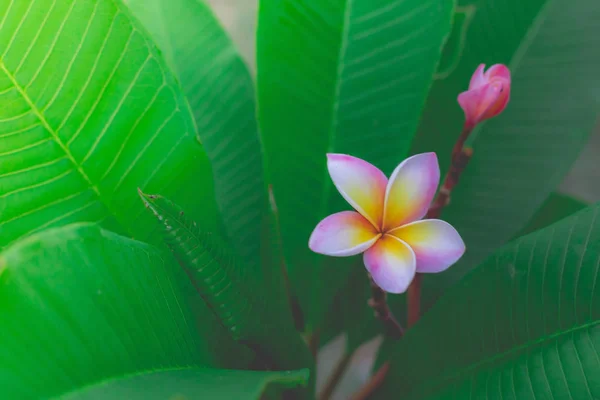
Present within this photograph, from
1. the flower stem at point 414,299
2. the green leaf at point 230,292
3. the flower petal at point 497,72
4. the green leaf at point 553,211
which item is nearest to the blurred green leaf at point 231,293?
the green leaf at point 230,292

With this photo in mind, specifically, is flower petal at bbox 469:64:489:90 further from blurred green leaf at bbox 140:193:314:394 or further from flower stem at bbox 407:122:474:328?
blurred green leaf at bbox 140:193:314:394

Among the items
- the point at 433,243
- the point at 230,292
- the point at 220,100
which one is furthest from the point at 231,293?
the point at 220,100

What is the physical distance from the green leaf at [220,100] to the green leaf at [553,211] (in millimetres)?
294

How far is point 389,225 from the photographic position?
0.29 meters

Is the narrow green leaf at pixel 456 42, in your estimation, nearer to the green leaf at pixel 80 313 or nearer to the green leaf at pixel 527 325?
the green leaf at pixel 527 325

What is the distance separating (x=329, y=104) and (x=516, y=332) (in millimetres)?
222

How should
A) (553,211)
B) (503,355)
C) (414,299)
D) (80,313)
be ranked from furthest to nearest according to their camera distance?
(553,211)
(414,299)
(503,355)
(80,313)

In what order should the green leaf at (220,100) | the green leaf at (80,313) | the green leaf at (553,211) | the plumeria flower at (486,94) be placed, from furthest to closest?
the green leaf at (553,211) → the green leaf at (220,100) → the plumeria flower at (486,94) → the green leaf at (80,313)

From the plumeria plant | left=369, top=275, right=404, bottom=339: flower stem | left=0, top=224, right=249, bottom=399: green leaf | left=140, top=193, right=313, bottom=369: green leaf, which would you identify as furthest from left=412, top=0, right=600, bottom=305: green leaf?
left=0, top=224, right=249, bottom=399: green leaf

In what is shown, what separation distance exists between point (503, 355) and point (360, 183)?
0.16m

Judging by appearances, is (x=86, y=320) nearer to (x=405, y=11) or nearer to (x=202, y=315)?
(x=202, y=315)

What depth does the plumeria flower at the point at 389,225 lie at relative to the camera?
0.87ft

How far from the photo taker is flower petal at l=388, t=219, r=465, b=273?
0.87ft

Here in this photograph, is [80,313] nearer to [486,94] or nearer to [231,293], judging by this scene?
[231,293]
